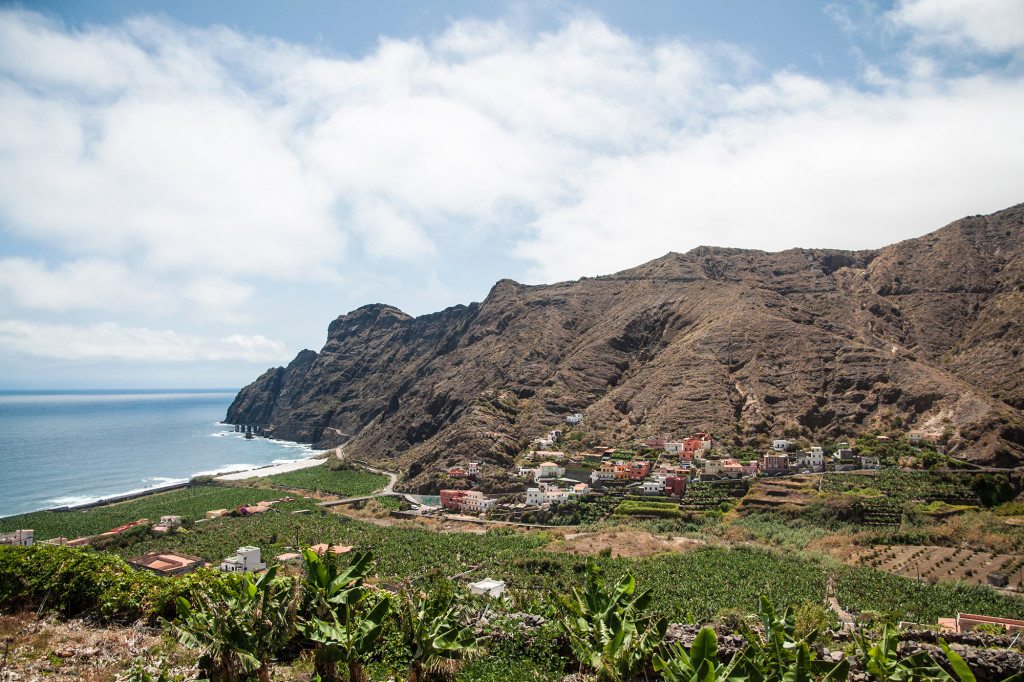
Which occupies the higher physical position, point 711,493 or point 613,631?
point 613,631

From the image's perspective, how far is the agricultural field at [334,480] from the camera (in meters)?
61.7

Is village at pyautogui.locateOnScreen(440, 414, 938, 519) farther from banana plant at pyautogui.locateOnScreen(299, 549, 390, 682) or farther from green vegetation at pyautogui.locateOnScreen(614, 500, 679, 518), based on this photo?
banana plant at pyautogui.locateOnScreen(299, 549, 390, 682)

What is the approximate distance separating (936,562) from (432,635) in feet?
100

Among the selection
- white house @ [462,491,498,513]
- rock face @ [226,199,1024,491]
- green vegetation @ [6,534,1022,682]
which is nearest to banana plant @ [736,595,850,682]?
green vegetation @ [6,534,1022,682]

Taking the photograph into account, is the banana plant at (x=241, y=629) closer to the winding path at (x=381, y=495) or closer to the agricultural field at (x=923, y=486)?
the agricultural field at (x=923, y=486)

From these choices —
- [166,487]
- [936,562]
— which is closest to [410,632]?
[936,562]

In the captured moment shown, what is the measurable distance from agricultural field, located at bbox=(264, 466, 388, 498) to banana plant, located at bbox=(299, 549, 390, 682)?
53.9m

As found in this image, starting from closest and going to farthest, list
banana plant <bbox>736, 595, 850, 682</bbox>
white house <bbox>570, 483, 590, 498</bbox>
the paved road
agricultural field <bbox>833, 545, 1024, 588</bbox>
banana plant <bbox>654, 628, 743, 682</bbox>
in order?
banana plant <bbox>654, 628, 743, 682</bbox>
banana plant <bbox>736, 595, 850, 682</bbox>
agricultural field <bbox>833, 545, 1024, 588</bbox>
white house <bbox>570, 483, 590, 498</bbox>
the paved road

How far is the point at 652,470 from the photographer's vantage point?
50375mm

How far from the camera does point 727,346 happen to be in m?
66.9

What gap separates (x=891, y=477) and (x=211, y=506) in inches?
2237

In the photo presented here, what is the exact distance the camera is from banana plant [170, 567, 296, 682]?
7.40 metres

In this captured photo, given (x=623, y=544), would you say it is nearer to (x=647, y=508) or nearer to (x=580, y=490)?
(x=647, y=508)

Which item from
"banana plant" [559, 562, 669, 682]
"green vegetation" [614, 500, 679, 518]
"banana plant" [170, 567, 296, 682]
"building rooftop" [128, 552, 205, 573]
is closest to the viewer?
"banana plant" [559, 562, 669, 682]
